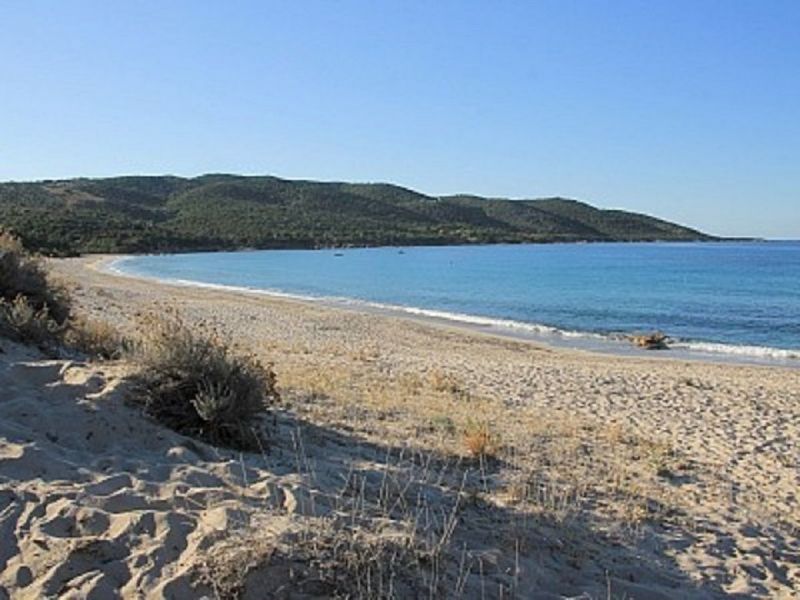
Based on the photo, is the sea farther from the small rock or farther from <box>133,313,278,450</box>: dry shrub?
the small rock

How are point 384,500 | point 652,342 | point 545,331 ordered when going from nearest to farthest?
point 384,500 → point 652,342 → point 545,331

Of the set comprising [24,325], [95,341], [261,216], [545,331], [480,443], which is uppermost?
[261,216]

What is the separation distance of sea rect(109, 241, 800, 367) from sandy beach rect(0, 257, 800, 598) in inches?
663

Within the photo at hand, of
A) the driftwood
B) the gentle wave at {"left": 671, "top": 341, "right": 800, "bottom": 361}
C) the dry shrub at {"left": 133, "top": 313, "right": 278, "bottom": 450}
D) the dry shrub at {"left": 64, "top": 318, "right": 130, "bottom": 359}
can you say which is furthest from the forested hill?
the dry shrub at {"left": 133, "top": 313, "right": 278, "bottom": 450}

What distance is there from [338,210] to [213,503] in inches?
6044

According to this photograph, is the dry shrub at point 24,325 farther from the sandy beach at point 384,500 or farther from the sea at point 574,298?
the sea at point 574,298

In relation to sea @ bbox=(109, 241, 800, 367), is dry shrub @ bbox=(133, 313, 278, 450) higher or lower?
higher

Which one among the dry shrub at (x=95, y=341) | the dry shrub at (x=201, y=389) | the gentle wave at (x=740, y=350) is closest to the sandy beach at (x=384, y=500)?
the dry shrub at (x=201, y=389)

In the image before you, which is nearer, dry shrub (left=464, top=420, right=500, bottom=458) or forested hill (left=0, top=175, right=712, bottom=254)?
dry shrub (left=464, top=420, right=500, bottom=458)

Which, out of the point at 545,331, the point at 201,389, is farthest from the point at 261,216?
the point at 201,389

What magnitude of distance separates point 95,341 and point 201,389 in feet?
9.93

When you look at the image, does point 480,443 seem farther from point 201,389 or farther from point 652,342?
point 652,342

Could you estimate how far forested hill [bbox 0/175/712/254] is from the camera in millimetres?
101250

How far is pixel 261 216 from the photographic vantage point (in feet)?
453
